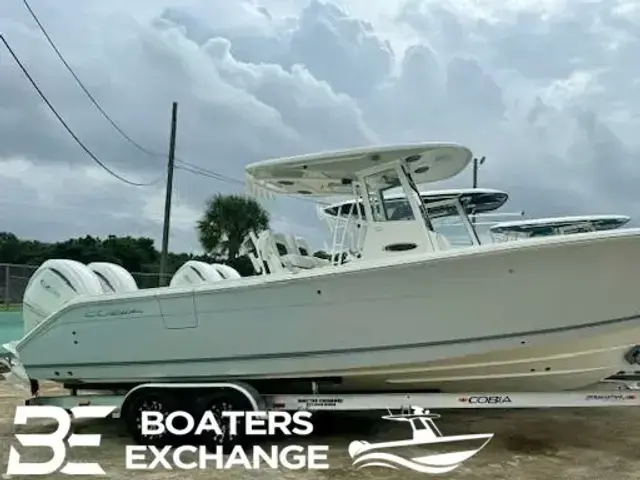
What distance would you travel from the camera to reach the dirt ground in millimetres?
6125

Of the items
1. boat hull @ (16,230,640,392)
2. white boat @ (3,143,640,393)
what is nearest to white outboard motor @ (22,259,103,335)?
white boat @ (3,143,640,393)

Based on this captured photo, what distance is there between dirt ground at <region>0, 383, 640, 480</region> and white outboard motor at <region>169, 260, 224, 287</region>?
5.56 feet

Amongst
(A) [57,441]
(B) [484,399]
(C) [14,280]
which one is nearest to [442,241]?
A: (B) [484,399]

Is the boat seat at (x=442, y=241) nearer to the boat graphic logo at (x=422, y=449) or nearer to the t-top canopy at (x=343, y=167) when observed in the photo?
the t-top canopy at (x=343, y=167)

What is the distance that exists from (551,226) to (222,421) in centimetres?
497

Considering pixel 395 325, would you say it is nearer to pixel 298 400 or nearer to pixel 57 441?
pixel 298 400

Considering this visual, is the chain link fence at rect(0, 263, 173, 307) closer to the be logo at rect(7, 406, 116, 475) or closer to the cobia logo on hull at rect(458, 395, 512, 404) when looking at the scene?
the be logo at rect(7, 406, 116, 475)

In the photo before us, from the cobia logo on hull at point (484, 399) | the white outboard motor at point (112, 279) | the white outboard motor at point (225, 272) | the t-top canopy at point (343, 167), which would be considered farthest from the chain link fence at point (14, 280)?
the cobia logo on hull at point (484, 399)

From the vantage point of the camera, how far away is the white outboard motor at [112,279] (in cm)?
789

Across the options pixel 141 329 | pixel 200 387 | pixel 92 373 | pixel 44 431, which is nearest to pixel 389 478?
pixel 200 387

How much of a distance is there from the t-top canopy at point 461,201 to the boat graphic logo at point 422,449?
2126mm

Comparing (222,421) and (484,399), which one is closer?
(484,399)

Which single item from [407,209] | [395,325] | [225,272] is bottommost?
[395,325]

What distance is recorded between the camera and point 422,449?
702cm
